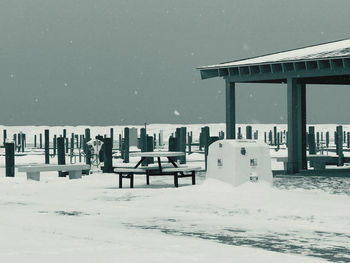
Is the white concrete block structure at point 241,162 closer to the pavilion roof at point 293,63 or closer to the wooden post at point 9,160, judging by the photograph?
the pavilion roof at point 293,63

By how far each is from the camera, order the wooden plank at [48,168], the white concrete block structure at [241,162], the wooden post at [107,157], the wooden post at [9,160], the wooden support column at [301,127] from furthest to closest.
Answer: the wooden post at [9,160], the wooden post at [107,157], the wooden support column at [301,127], the wooden plank at [48,168], the white concrete block structure at [241,162]

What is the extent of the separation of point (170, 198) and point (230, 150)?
2.00 m

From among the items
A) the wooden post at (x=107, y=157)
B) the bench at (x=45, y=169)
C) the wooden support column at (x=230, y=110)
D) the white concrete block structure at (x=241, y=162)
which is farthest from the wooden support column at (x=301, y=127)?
the white concrete block structure at (x=241, y=162)

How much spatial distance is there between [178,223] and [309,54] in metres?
14.6

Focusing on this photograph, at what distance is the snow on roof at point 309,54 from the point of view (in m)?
24.8

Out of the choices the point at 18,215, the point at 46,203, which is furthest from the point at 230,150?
the point at 18,215

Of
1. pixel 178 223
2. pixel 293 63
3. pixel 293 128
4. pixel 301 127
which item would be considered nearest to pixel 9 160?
pixel 293 128

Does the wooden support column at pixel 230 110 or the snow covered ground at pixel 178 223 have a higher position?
the wooden support column at pixel 230 110

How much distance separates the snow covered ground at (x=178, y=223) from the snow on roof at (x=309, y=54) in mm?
5044

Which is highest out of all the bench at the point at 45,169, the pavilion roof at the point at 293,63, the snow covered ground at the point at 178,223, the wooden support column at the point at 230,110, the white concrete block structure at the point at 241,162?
the pavilion roof at the point at 293,63

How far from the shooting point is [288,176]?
80.3ft

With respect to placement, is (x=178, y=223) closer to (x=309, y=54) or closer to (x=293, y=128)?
(x=293, y=128)

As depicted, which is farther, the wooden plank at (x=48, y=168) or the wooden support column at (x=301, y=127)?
the wooden support column at (x=301, y=127)

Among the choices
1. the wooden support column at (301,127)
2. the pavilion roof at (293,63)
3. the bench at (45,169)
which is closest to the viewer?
the pavilion roof at (293,63)
